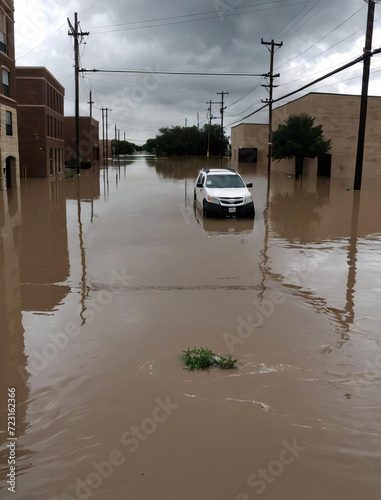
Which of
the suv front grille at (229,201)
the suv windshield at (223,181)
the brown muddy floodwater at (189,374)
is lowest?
the brown muddy floodwater at (189,374)

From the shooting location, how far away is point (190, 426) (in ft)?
14.3

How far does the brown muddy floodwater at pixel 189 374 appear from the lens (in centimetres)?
375

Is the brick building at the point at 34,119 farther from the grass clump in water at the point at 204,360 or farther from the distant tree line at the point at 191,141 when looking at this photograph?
the distant tree line at the point at 191,141

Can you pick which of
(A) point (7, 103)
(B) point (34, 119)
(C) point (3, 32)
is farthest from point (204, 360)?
(B) point (34, 119)

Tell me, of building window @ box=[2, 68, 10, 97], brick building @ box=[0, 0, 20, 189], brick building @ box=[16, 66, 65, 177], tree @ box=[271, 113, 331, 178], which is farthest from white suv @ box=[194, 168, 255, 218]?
brick building @ box=[16, 66, 65, 177]

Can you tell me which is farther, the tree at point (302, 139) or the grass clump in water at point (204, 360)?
the tree at point (302, 139)

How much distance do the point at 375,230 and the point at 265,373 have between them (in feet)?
37.2

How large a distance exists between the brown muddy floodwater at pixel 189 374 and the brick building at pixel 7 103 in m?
18.9

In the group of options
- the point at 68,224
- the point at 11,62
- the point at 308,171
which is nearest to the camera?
the point at 68,224

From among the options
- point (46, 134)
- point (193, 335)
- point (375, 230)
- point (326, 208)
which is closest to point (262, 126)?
point (46, 134)

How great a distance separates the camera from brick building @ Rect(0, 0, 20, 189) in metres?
27.7

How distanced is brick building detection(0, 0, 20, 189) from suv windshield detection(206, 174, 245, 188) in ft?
51.1

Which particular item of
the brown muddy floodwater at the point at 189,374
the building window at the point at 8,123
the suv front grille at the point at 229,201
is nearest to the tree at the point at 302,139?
the building window at the point at 8,123

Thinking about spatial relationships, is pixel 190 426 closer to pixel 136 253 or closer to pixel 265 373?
pixel 265 373
